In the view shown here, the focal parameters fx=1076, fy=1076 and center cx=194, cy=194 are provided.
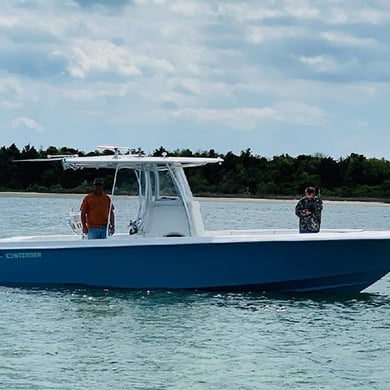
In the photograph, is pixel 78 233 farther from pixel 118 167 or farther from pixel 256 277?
pixel 256 277

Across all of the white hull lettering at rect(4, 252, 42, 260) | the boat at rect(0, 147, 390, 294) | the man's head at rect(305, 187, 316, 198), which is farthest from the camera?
the man's head at rect(305, 187, 316, 198)

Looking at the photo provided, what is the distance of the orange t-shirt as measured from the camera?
54.4 feet

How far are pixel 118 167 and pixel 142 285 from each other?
1.96 m

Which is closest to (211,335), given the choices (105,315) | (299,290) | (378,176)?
(105,315)

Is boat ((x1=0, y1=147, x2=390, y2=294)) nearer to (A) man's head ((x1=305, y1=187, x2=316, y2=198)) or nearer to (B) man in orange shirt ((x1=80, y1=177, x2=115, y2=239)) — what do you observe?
(B) man in orange shirt ((x1=80, y1=177, x2=115, y2=239))

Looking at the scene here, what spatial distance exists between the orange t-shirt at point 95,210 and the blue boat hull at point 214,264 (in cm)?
55

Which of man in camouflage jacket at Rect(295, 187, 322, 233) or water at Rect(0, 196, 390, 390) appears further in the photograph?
man in camouflage jacket at Rect(295, 187, 322, 233)

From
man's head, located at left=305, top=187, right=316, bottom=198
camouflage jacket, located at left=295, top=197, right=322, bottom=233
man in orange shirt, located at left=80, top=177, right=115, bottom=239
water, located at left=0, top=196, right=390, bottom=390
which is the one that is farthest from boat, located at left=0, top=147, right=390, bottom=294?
man's head, located at left=305, top=187, right=316, bottom=198

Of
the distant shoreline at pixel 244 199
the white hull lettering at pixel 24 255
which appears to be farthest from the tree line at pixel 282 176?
the white hull lettering at pixel 24 255

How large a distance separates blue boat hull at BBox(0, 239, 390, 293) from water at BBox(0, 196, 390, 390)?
0.70ft

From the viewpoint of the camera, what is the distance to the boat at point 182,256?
16078mm

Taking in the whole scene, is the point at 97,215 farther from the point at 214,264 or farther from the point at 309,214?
the point at 309,214

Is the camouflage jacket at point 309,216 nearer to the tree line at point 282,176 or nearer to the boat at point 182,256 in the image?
the boat at point 182,256

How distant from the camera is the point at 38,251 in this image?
1647 centimetres
